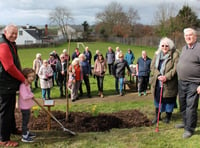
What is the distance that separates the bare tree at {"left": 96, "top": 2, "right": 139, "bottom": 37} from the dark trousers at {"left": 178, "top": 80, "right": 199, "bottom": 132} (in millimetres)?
67965

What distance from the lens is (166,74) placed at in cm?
611

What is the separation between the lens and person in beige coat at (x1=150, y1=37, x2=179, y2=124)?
6.05 metres

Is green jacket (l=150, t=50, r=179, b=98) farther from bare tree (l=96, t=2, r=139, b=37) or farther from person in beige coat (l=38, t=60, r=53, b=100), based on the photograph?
bare tree (l=96, t=2, r=139, b=37)

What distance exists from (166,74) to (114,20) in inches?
2803

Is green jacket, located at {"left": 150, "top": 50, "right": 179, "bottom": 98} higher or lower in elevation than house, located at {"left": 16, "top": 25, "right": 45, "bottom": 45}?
lower

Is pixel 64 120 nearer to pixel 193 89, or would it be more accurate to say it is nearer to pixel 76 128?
pixel 76 128

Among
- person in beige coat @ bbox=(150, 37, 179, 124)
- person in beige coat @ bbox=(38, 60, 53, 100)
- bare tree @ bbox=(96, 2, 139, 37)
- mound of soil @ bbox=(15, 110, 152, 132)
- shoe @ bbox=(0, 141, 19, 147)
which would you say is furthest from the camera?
bare tree @ bbox=(96, 2, 139, 37)

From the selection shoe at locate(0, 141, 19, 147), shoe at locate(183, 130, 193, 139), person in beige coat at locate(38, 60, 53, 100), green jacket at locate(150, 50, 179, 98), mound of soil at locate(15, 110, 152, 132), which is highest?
green jacket at locate(150, 50, 179, 98)

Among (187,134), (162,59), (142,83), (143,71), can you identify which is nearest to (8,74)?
(162,59)

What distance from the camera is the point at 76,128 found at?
20.5 ft

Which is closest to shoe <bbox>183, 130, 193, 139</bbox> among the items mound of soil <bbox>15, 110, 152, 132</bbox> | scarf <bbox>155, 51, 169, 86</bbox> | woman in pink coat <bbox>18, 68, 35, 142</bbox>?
mound of soil <bbox>15, 110, 152, 132</bbox>

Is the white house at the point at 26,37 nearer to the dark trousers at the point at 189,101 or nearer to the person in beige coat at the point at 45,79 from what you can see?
the person in beige coat at the point at 45,79

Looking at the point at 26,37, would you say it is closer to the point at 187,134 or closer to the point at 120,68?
the point at 120,68

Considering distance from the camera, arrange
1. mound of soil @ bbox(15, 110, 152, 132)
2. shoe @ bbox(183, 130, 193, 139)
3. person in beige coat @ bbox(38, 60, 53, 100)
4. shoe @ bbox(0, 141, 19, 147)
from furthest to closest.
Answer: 1. person in beige coat @ bbox(38, 60, 53, 100)
2. mound of soil @ bbox(15, 110, 152, 132)
3. shoe @ bbox(183, 130, 193, 139)
4. shoe @ bbox(0, 141, 19, 147)
